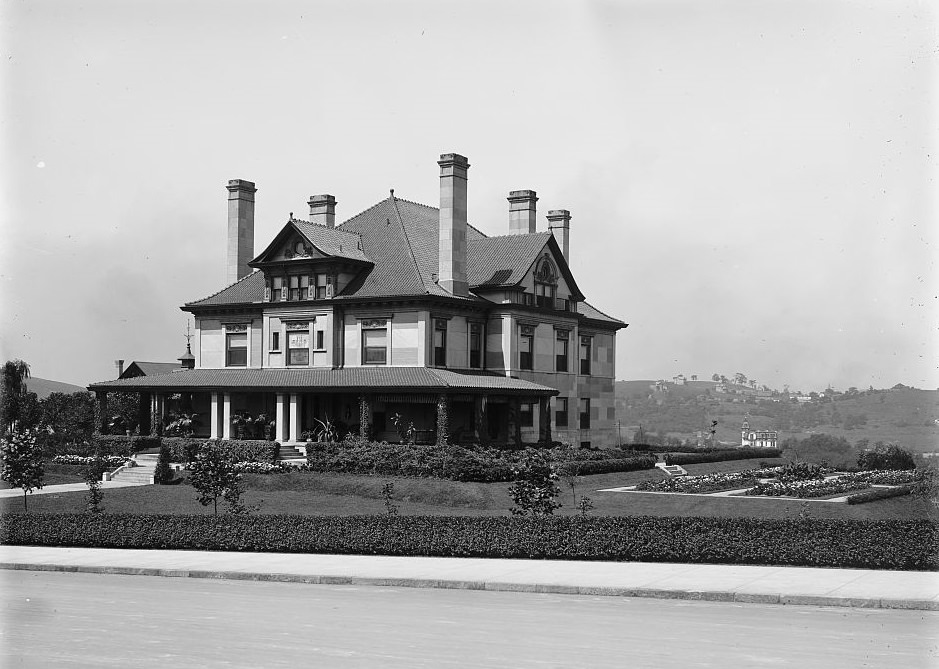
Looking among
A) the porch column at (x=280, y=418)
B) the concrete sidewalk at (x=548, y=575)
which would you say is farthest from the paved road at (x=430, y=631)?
the porch column at (x=280, y=418)

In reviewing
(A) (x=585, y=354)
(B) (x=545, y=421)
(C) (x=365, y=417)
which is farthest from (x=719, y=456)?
(C) (x=365, y=417)

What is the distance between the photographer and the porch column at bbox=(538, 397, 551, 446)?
51.5 m

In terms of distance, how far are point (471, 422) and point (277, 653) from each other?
36209mm

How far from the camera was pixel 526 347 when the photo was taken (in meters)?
52.2

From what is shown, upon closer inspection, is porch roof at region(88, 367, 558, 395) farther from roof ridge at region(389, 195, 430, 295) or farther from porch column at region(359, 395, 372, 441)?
roof ridge at region(389, 195, 430, 295)

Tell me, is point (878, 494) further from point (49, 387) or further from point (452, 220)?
point (49, 387)

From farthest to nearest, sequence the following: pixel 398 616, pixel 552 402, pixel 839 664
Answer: pixel 552 402, pixel 398 616, pixel 839 664

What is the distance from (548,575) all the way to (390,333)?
28220mm

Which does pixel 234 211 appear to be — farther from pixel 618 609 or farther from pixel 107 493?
pixel 618 609

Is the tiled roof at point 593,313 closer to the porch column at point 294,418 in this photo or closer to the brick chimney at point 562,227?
the brick chimney at point 562,227

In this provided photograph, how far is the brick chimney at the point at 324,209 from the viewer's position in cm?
5791

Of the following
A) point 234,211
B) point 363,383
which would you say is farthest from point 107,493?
point 234,211

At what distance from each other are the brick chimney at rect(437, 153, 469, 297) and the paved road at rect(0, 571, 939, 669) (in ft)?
97.2

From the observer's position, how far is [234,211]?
55656mm
